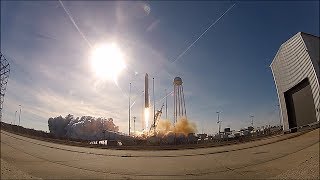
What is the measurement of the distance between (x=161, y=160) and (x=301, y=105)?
6.79m

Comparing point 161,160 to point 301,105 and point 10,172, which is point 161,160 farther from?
point 301,105

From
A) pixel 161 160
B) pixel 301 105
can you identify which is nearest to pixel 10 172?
pixel 161 160

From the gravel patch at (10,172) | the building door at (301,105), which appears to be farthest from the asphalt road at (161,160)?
the building door at (301,105)

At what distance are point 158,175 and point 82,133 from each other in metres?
1.43

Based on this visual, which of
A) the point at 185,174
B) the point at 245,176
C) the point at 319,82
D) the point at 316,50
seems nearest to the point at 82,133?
the point at 185,174

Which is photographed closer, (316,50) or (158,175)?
(158,175)

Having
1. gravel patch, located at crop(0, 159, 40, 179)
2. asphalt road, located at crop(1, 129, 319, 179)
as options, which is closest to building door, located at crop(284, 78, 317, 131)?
asphalt road, located at crop(1, 129, 319, 179)

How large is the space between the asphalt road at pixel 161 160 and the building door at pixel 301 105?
95 centimetres

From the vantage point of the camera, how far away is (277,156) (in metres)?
3.94

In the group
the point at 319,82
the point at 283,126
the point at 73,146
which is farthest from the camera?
the point at 319,82

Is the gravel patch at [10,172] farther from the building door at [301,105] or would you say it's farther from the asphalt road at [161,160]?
the building door at [301,105]

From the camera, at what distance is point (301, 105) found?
8.40 meters

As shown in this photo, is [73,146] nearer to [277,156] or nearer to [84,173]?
[84,173]

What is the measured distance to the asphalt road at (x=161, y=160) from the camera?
2.69 metres
